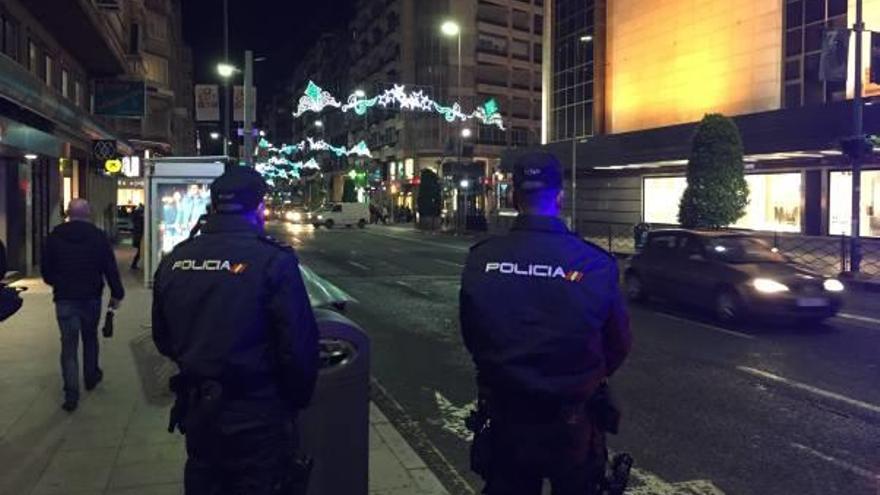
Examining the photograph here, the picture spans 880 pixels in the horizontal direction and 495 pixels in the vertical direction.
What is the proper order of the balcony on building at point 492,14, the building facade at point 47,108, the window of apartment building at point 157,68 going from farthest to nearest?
the balcony on building at point 492,14 < the window of apartment building at point 157,68 < the building facade at point 47,108

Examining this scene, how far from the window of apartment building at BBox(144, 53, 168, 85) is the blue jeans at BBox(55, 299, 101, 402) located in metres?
52.3

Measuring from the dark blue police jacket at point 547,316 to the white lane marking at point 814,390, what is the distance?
18.9 ft

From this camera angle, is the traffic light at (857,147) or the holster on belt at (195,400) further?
the traffic light at (857,147)

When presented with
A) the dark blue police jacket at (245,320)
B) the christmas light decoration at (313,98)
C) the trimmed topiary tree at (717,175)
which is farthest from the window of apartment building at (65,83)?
the dark blue police jacket at (245,320)

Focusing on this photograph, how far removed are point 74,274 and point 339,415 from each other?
4.18 m

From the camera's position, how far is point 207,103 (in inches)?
822

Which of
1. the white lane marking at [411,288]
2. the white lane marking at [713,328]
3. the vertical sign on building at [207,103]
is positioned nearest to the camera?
the white lane marking at [713,328]

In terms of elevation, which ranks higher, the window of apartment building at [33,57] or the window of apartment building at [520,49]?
the window of apartment building at [520,49]

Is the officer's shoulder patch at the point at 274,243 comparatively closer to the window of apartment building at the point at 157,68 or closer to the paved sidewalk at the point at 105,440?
the paved sidewalk at the point at 105,440

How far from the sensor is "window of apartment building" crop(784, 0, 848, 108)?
3341 centimetres

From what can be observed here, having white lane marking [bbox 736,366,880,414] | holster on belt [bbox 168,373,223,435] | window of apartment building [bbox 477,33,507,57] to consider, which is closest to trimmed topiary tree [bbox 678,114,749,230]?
white lane marking [bbox 736,366,880,414]

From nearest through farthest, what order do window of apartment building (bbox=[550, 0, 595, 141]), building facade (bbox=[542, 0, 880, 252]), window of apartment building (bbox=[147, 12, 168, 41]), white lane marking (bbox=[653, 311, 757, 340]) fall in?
white lane marking (bbox=[653, 311, 757, 340]) → building facade (bbox=[542, 0, 880, 252]) → window of apartment building (bbox=[550, 0, 595, 141]) → window of apartment building (bbox=[147, 12, 168, 41])

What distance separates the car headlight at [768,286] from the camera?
40.5ft

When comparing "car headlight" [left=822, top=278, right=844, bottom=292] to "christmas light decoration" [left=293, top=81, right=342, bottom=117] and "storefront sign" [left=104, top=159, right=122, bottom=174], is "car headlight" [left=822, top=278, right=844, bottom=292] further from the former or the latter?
"christmas light decoration" [left=293, top=81, right=342, bottom=117]
